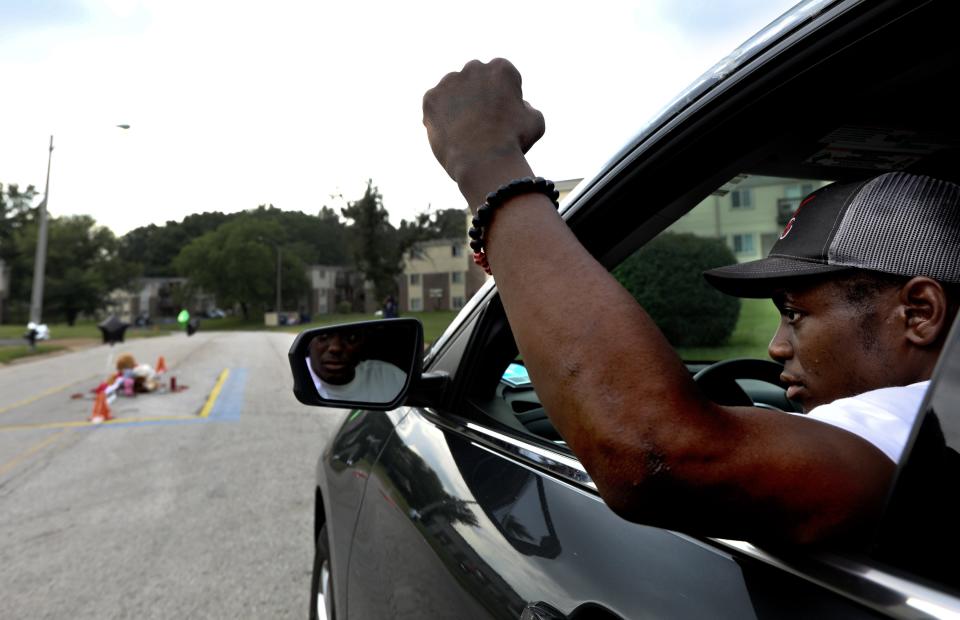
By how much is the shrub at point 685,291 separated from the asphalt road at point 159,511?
2.50 meters

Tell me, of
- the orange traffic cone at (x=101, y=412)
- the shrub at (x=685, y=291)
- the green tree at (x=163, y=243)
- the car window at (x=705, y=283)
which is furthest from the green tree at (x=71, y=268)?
the car window at (x=705, y=283)

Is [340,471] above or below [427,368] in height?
below

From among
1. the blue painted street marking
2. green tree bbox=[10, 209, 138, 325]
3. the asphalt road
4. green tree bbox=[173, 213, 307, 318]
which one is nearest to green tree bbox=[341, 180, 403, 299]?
green tree bbox=[173, 213, 307, 318]

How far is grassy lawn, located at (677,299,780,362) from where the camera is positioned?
3423 mm

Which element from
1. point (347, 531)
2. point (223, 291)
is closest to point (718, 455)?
point (347, 531)

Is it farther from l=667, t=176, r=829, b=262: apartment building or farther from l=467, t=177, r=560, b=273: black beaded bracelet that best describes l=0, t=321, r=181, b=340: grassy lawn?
l=467, t=177, r=560, b=273: black beaded bracelet

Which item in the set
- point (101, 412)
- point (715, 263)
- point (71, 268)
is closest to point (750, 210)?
point (715, 263)

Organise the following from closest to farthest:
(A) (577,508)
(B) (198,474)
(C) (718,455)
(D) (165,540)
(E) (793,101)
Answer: (C) (718,455) < (E) (793,101) < (A) (577,508) < (D) (165,540) < (B) (198,474)

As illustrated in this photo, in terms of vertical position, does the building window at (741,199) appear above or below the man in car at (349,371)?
above

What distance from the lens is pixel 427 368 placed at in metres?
2.30

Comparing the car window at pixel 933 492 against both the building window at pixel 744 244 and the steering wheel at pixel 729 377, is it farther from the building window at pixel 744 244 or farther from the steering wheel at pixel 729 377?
the building window at pixel 744 244

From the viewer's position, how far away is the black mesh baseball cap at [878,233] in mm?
950

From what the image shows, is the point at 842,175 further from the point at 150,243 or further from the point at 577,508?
the point at 150,243

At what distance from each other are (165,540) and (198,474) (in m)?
2.19
